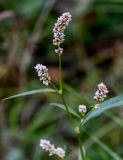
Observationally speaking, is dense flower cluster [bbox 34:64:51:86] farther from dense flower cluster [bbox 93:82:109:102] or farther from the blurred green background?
the blurred green background

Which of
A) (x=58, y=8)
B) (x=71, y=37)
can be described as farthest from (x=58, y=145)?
(x=58, y=8)

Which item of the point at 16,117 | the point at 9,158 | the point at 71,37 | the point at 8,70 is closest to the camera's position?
the point at 9,158

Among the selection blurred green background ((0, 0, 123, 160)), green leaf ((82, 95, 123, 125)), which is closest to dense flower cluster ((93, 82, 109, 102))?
green leaf ((82, 95, 123, 125))

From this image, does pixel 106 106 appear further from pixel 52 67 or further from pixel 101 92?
pixel 52 67

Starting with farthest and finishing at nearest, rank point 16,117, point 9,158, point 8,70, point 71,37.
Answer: point 71,37
point 8,70
point 16,117
point 9,158

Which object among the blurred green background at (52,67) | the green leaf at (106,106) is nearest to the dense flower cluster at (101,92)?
the green leaf at (106,106)

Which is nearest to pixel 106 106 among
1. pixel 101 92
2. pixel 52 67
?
pixel 101 92

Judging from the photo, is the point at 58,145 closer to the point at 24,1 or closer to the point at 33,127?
the point at 33,127

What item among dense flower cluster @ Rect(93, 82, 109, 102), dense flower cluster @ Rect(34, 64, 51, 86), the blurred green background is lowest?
dense flower cluster @ Rect(93, 82, 109, 102)
